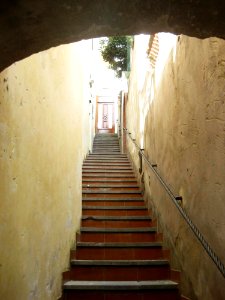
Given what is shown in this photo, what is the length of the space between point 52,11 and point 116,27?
0.91ft

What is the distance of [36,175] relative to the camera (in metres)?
2.17

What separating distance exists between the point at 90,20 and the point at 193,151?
1711 millimetres

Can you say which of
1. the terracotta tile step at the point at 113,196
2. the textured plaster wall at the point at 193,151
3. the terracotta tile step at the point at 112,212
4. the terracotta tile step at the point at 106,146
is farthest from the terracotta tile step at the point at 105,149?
the textured plaster wall at the point at 193,151

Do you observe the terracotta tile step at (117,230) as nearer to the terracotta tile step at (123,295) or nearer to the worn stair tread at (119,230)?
the worn stair tread at (119,230)

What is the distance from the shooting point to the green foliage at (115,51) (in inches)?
439

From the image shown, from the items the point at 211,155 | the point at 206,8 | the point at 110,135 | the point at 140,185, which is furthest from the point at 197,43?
the point at 110,135

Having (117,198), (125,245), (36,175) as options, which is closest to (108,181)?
(117,198)

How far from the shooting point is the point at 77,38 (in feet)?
4.20

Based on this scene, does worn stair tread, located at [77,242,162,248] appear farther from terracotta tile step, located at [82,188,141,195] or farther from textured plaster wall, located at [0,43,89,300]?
terracotta tile step, located at [82,188,141,195]

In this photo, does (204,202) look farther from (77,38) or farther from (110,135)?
(110,135)

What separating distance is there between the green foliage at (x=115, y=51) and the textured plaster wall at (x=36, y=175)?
800 centimetres

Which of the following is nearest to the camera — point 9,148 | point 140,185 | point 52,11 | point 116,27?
point 52,11

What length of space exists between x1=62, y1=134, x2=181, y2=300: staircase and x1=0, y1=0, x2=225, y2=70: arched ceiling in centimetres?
259

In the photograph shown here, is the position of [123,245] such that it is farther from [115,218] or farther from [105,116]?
[105,116]
